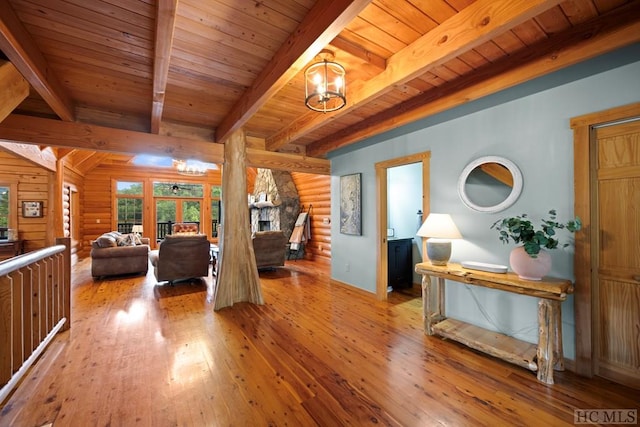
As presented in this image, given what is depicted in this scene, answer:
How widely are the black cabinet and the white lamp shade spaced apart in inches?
56.4

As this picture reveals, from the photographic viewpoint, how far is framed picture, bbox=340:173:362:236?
4.17 metres

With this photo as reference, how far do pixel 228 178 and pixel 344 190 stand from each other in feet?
6.43

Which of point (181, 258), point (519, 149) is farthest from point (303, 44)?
point (181, 258)

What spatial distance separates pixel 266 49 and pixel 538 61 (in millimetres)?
2073

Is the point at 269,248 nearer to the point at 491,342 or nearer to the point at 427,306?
the point at 427,306

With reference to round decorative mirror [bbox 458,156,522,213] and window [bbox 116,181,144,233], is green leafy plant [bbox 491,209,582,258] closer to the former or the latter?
round decorative mirror [bbox 458,156,522,213]

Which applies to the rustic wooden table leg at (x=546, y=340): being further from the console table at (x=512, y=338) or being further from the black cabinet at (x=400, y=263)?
the black cabinet at (x=400, y=263)

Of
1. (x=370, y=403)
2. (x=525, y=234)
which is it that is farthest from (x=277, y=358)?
(x=525, y=234)

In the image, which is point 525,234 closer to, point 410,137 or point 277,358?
point 410,137

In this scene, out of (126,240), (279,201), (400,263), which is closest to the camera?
(400,263)

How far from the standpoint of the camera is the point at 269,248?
5.55m

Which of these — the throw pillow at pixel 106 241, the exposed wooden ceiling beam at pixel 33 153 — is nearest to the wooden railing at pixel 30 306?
the exposed wooden ceiling beam at pixel 33 153

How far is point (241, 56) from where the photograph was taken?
6.37 feet

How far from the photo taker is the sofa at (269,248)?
5.40 meters
